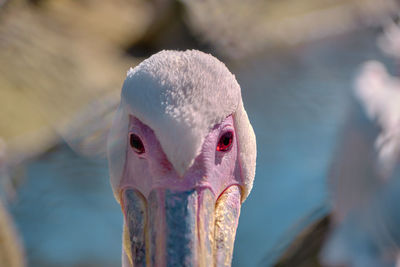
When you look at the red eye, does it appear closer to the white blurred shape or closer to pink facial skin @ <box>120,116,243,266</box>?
pink facial skin @ <box>120,116,243,266</box>

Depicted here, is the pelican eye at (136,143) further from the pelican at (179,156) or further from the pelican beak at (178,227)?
the pelican beak at (178,227)

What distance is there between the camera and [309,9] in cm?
576

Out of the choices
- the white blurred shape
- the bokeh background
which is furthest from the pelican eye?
the white blurred shape

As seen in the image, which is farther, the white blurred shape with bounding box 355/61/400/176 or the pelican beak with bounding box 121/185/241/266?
the white blurred shape with bounding box 355/61/400/176

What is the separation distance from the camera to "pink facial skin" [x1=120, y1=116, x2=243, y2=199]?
4.42ft

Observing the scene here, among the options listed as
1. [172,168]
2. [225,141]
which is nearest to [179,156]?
[172,168]

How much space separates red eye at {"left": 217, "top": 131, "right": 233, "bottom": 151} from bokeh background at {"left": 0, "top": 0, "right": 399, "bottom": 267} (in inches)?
62.3

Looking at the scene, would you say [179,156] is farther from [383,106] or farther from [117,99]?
[117,99]

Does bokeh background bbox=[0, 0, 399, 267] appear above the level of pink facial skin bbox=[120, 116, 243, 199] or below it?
above

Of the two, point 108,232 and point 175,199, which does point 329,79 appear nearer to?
point 108,232

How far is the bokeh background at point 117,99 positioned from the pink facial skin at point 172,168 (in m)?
1.53

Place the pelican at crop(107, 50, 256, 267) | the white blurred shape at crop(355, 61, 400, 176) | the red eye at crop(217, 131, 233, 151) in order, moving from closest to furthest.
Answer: the pelican at crop(107, 50, 256, 267) < the red eye at crop(217, 131, 233, 151) < the white blurred shape at crop(355, 61, 400, 176)

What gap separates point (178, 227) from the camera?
4.30ft

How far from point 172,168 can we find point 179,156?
0.05 metres
